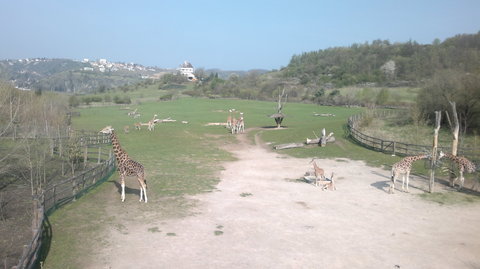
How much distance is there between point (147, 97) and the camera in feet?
355

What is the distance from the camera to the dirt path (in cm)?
1162

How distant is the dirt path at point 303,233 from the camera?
458 inches

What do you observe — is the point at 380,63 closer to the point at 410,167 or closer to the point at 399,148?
the point at 399,148

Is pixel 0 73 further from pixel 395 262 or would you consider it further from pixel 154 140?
pixel 395 262

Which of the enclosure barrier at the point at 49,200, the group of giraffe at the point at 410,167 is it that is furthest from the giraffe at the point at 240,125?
the group of giraffe at the point at 410,167

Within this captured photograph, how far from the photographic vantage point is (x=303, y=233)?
45.5 ft

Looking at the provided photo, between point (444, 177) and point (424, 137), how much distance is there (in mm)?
13705

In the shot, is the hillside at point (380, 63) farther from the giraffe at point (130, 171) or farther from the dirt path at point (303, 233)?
the giraffe at point (130, 171)

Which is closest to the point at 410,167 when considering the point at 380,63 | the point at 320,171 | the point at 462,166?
the point at 462,166

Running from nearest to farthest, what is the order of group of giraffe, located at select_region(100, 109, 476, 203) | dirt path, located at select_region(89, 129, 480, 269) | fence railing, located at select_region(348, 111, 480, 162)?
dirt path, located at select_region(89, 129, 480, 269)
group of giraffe, located at select_region(100, 109, 476, 203)
fence railing, located at select_region(348, 111, 480, 162)

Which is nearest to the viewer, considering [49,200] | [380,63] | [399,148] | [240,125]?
[49,200]

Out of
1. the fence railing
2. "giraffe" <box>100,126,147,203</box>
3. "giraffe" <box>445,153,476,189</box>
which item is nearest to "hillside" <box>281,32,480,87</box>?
the fence railing

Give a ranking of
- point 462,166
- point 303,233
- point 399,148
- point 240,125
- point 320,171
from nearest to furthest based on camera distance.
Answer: point 303,233
point 462,166
point 320,171
point 399,148
point 240,125

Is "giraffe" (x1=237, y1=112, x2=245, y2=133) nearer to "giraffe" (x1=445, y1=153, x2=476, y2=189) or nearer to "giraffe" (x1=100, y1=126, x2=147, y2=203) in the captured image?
"giraffe" (x1=445, y1=153, x2=476, y2=189)
